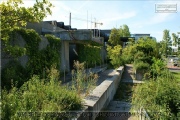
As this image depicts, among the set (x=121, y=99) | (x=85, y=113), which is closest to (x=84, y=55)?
(x=121, y=99)

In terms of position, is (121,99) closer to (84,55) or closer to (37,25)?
(37,25)

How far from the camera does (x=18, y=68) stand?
658 centimetres

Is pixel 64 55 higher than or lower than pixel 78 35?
lower

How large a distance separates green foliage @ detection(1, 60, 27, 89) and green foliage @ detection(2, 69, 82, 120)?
2.18 meters

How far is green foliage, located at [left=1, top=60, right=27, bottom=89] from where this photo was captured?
221 inches

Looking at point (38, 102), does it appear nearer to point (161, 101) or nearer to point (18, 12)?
point (18, 12)

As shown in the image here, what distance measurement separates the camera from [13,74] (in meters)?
5.93

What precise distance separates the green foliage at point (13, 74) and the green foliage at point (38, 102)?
2.18 meters

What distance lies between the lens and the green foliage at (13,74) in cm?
561

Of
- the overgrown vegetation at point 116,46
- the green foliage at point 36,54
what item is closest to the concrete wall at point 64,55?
the green foliage at point 36,54

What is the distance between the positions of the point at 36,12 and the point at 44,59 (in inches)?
212

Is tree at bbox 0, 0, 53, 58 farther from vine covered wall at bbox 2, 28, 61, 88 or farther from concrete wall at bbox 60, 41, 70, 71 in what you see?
concrete wall at bbox 60, 41, 70, 71

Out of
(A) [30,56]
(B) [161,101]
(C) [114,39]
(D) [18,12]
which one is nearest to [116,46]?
(C) [114,39]

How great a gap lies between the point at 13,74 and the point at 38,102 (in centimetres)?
312
